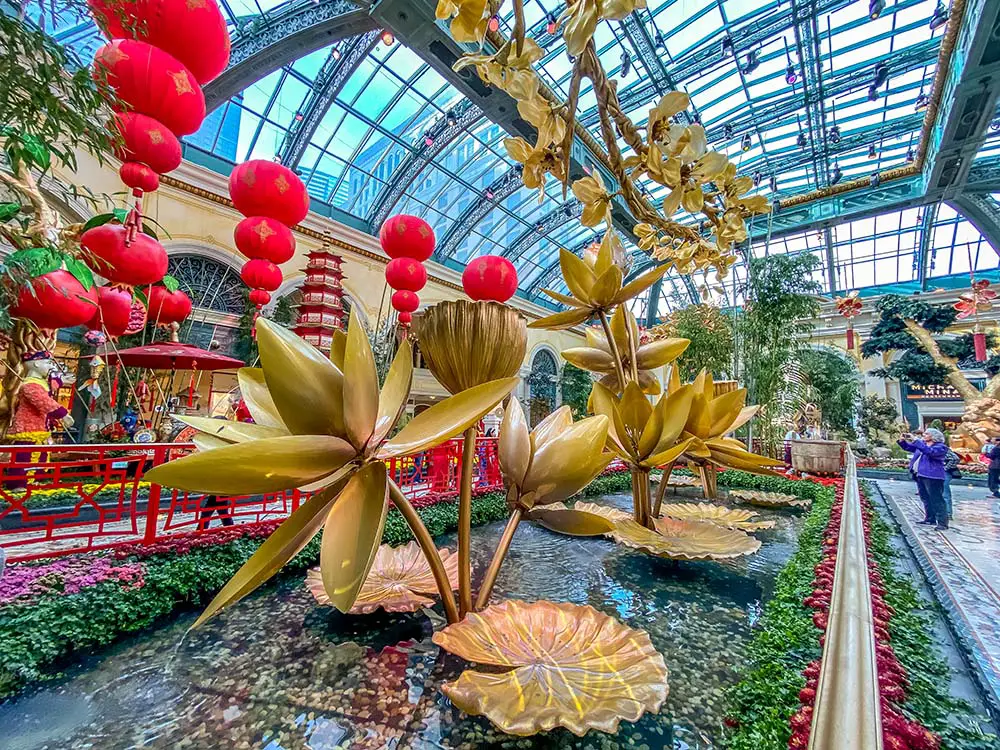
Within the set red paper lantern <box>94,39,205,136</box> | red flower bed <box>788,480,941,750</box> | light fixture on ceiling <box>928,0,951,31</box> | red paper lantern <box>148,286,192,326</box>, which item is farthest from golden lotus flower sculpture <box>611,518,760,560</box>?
light fixture on ceiling <box>928,0,951,31</box>

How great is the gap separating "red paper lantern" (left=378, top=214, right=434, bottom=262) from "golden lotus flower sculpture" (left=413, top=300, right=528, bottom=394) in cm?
480

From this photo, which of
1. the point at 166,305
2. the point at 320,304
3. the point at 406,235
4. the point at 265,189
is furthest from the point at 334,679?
the point at 320,304

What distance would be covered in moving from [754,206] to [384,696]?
1546 mm

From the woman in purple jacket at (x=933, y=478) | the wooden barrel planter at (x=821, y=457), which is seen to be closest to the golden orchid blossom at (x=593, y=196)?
the woman in purple jacket at (x=933, y=478)

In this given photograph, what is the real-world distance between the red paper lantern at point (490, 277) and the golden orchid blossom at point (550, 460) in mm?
3436

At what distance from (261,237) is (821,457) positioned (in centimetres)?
760

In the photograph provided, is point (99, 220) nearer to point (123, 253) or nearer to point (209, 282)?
point (123, 253)

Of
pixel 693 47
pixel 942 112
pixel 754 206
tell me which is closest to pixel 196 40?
pixel 754 206

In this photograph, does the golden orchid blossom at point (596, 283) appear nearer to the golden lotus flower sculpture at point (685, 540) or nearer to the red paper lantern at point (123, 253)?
the golden lotus flower sculpture at point (685, 540)

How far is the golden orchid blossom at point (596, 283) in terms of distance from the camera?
4.14ft

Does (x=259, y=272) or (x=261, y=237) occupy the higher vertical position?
(x=261, y=237)

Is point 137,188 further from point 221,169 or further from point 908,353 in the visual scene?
point 908,353

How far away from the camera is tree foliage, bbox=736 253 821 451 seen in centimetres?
596

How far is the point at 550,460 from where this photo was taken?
96 centimetres
